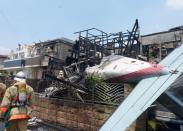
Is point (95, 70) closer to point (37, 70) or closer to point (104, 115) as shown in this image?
point (104, 115)

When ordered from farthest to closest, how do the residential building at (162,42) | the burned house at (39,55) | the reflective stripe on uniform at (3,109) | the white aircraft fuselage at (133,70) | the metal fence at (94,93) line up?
the burned house at (39,55) < the residential building at (162,42) < the metal fence at (94,93) < the reflective stripe on uniform at (3,109) < the white aircraft fuselage at (133,70)

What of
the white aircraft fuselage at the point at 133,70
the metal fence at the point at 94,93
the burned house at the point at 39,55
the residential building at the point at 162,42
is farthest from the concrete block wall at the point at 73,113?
the burned house at the point at 39,55

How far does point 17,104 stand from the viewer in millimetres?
7016

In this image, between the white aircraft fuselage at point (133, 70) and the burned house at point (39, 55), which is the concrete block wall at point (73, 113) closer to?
the white aircraft fuselage at point (133, 70)

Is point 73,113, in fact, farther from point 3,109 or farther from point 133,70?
point 133,70

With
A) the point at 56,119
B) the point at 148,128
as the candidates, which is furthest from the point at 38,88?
the point at 148,128

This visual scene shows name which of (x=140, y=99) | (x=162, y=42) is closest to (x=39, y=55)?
(x=162, y=42)

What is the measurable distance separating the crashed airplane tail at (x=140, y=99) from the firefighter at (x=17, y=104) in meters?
3.07

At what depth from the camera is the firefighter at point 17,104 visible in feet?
22.7

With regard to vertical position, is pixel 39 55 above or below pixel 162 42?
above

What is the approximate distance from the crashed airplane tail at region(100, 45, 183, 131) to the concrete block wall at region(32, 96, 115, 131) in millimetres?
4261

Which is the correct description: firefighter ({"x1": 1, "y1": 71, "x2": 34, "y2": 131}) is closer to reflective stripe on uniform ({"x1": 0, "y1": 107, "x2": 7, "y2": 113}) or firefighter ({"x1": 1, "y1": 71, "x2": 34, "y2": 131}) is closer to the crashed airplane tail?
reflective stripe on uniform ({"x1": 0, "y1": 107, "x2": 7, "y2": 113})

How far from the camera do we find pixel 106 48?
1510cm

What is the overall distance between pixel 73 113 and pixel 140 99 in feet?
21.7
